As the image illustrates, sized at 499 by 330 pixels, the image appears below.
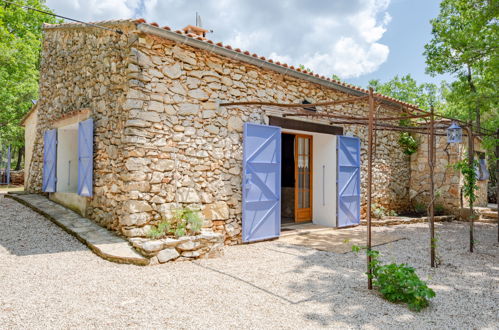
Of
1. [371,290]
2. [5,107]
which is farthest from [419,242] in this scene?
[5,107]

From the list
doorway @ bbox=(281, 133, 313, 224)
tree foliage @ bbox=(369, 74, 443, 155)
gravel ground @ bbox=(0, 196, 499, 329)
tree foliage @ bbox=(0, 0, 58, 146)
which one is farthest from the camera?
tree foliage @ bbox=(369, 74, 443, 155)

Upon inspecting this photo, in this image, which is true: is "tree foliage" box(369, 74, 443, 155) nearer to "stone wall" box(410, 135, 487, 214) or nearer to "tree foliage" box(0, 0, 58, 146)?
"stone wall" box(410, 135, 487, 214)

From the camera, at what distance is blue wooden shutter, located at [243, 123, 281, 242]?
5438 mm

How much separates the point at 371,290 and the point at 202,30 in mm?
4885

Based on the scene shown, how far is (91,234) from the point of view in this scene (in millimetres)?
4797

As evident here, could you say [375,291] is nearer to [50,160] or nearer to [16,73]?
[50,160]

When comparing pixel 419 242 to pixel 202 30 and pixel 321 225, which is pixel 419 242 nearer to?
pixel 321 225

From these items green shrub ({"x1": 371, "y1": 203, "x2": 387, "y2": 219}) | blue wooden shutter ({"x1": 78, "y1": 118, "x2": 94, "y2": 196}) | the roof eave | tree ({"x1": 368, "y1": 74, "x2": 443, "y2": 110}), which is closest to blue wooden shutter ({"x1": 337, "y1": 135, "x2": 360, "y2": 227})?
green shrub ({"x1": 371, "y1": 203, "x2": 387, "y2": 219})

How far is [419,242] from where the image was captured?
591 centimetres

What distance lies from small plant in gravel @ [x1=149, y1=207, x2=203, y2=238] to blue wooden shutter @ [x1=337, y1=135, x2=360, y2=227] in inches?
138

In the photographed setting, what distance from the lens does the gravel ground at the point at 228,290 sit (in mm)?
2631

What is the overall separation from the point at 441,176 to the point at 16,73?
655 inches

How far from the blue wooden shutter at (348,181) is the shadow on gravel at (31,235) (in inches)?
198

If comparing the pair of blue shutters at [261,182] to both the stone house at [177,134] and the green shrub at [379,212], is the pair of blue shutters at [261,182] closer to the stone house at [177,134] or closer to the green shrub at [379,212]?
the stone house at [177,134]
